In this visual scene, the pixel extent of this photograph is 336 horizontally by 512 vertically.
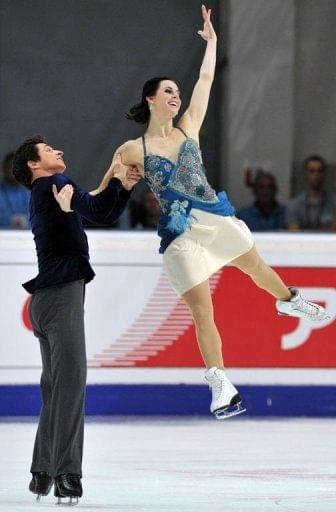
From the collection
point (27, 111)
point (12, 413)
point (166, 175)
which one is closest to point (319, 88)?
point (27, 111)

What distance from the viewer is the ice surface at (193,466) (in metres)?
5.66

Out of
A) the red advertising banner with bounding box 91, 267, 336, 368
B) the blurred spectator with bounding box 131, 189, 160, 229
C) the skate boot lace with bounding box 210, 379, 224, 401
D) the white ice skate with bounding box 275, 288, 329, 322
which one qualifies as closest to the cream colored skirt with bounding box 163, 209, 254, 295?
the white ice skate with bounding box 275, 288, 329, 322

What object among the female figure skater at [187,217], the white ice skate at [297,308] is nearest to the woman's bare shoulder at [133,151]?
the female figure skater at [187,217]

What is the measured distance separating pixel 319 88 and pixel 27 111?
193cm

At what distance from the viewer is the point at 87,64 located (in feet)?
31.9

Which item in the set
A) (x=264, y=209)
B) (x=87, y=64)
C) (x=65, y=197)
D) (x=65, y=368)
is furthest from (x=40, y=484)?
(x=87, y=64)

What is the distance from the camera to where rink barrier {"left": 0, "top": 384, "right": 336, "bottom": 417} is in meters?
9.55

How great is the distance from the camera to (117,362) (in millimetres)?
9609

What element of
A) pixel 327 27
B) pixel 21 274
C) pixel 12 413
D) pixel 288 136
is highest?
pixel 327 27

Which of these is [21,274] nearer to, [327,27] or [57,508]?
[327,27]

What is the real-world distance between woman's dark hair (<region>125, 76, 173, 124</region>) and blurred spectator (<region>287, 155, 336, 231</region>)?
3.59 meters

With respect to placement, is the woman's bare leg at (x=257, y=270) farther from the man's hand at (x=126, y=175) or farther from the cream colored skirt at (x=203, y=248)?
the man's hand at (x=126, y=175)

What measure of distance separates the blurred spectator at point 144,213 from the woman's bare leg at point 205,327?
352cm

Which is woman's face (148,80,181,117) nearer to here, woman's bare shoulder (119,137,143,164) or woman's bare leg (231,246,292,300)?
woman's bare shoulder (119,137,143,164)
